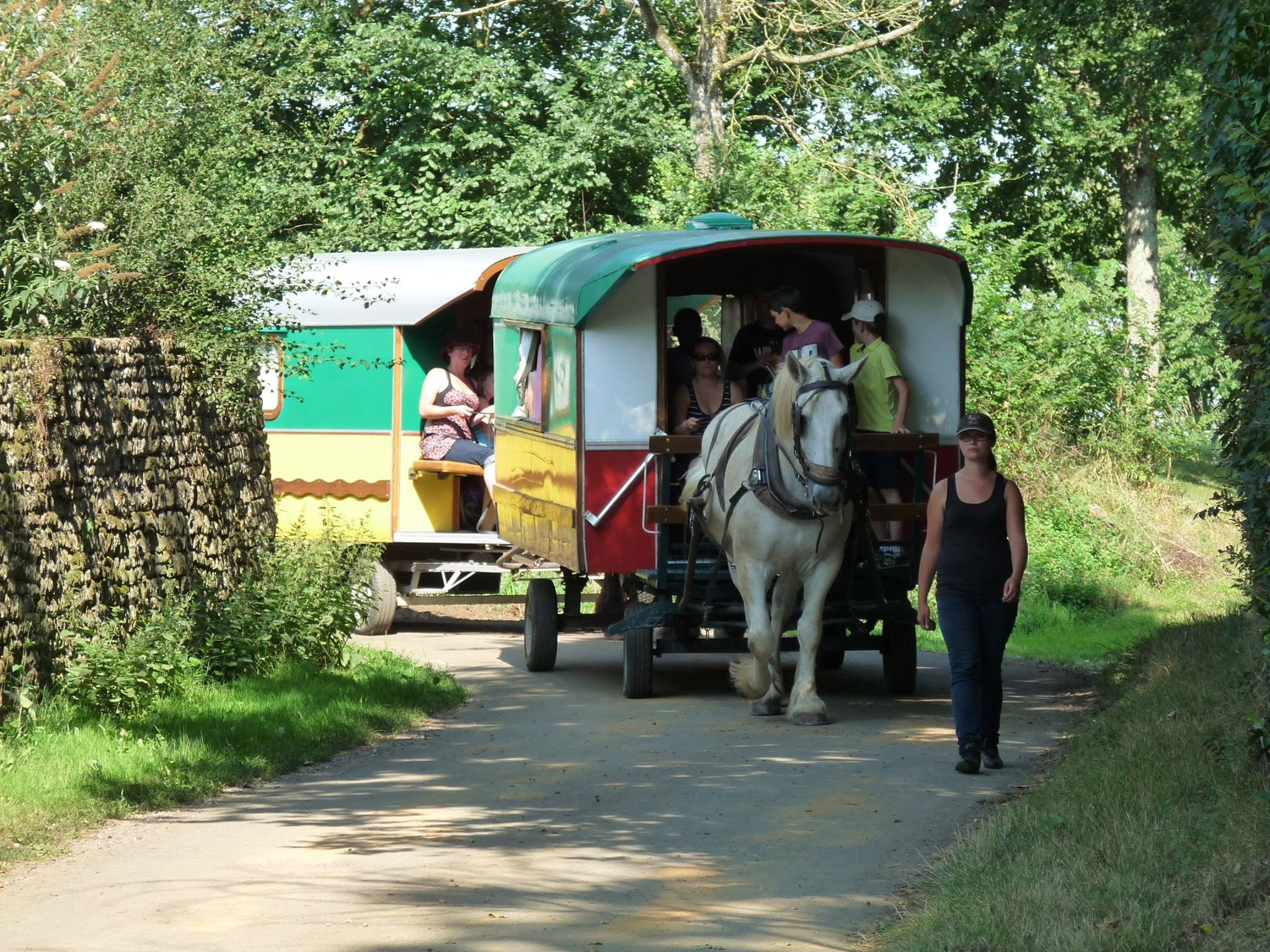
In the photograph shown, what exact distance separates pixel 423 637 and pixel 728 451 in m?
6.73

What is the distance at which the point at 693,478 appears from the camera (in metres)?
11.8

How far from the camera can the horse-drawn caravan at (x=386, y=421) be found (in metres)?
17.0

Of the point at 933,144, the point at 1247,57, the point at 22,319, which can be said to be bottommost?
the point at 22,319

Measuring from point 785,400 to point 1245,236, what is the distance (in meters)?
3.59

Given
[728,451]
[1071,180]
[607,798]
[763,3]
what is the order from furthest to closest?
[1071,180], [763,3], [728,451], [607,798]

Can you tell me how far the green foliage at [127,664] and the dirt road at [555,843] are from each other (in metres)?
1.13

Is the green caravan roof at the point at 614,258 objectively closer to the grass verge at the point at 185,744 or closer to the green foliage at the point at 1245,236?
the grass verge at the point at 185,744

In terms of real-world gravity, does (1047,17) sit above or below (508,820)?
above

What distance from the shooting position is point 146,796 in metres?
8.29

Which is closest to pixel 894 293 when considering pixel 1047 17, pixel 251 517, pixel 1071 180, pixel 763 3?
pixel 1047 17

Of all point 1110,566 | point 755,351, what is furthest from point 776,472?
point 1110,566

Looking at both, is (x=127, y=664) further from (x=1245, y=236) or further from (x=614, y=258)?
(x=1245, y=236)

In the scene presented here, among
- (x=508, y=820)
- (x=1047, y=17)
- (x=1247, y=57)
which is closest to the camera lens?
(x=1247, y=57)

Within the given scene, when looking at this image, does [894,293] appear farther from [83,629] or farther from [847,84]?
[847,84]
